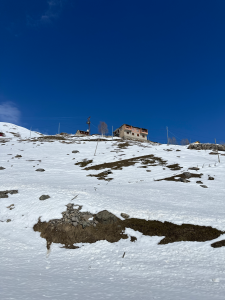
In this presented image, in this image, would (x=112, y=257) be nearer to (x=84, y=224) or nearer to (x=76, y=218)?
(x=84, y=224)

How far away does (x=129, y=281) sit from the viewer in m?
6.18

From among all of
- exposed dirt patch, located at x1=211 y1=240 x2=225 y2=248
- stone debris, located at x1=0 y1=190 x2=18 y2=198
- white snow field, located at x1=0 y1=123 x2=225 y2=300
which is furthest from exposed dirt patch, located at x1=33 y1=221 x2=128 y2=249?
stone debris, located at x1=0 y1=190 x2=18 y2=198

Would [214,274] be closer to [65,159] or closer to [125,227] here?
[125,227]

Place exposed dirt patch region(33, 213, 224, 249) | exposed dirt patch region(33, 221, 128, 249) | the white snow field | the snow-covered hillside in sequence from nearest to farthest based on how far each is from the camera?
the white snow field → exposed dirt patch region(33, 213, 224, 249) → exposed dirt patch region(33, 221, 128, 249) → the snow-covered hillside

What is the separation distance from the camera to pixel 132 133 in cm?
9488

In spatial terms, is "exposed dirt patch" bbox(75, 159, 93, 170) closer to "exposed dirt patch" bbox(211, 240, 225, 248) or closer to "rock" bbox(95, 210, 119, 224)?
"rock" bbox(95, 210, 119, 224)

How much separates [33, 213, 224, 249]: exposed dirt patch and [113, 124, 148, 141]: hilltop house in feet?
271

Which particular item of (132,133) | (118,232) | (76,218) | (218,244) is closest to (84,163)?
(76,218)

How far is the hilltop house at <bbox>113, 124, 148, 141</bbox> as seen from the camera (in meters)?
92.9

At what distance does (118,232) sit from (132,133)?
8704 cm

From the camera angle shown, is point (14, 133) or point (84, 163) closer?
point (84, 163)

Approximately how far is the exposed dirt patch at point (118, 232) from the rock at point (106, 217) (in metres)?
0.24

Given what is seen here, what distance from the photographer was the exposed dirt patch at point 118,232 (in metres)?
9.48

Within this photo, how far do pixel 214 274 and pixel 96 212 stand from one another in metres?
7.94
